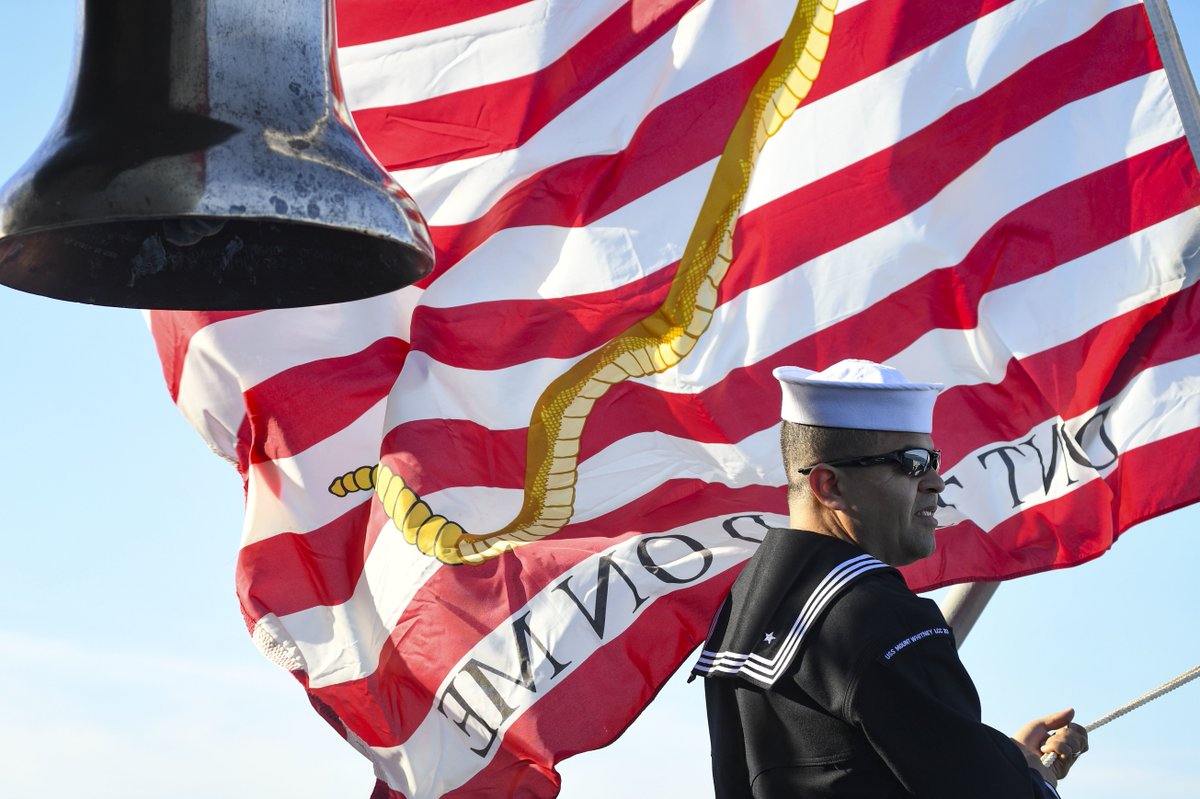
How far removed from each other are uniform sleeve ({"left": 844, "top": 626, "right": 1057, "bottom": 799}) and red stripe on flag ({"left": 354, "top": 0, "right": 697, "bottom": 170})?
10.2 ft

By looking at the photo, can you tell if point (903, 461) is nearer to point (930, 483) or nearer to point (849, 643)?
point (930, 483)

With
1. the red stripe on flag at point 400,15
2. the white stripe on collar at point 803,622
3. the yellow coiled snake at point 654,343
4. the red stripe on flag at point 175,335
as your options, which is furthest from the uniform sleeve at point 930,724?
the red stripe on flag at point 400,15

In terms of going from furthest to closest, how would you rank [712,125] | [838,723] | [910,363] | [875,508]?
[712,125] < [910,363] < [875,508] < [838,723]

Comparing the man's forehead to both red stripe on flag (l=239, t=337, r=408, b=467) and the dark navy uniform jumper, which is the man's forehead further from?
red stripe on flag (l=239, t=337, r=408, b=467)

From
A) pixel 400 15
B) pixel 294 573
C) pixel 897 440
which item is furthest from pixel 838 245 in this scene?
pixel 294 573

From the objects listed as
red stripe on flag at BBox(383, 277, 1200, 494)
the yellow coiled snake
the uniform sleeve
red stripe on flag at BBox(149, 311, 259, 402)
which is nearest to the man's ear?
the uniform sleeve

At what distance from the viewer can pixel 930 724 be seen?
2525mm

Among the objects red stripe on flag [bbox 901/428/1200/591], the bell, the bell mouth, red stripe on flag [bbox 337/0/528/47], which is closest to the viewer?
the bell

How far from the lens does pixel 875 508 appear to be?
302 cm

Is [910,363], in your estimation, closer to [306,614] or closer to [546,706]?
[546,706]

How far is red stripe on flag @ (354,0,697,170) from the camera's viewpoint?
530 centimetres

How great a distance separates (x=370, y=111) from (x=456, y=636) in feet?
6.30

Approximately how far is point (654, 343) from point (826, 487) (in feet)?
6.80

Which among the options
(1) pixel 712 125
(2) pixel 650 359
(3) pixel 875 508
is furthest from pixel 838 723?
(1) pixel 712 125
